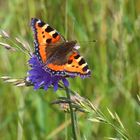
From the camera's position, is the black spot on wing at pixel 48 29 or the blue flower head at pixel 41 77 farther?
the black spot on wing at pixel 48 29

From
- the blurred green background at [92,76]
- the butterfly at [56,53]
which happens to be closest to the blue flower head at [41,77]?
the butterfly at [56,53]

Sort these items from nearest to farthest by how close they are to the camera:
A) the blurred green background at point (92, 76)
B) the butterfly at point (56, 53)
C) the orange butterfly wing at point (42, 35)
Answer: the butterfly at point (56, 53) < the orange butterfly wing at point (42, 35) < the blurred green background at point (92, 76)

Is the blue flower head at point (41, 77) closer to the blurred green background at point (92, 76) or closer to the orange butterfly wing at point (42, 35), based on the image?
the orange butterfly wing at point (42, 35)

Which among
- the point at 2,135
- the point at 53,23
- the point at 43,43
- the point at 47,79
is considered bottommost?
the point at 2,135

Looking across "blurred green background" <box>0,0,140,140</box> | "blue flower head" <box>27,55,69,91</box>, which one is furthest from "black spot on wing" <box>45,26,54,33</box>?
"blurred green background" <box>0,0,140,140</box>

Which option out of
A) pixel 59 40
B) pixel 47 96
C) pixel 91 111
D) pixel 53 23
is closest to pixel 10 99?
pixel 47 96

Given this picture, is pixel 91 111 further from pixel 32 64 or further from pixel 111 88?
pixel 111 88
